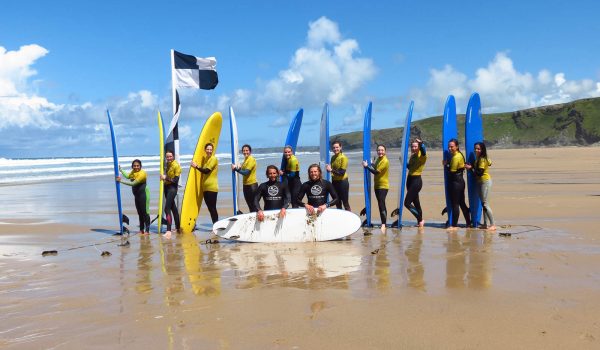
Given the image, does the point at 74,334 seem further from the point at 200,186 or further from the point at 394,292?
the point at 200,186

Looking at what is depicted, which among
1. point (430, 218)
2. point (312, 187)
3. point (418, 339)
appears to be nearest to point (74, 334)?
point (418, 339)

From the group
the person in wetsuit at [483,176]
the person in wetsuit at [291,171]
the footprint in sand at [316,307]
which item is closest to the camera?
the footprint in sand at [316,307]

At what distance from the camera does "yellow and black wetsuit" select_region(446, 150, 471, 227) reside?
778cm

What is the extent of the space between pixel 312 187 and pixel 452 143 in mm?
2436

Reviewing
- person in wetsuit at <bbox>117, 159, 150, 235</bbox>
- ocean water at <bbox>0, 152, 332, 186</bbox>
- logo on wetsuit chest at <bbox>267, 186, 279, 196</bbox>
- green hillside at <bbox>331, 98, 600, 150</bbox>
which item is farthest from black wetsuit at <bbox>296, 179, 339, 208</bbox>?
green hillside at <bbox>331, 98, 600, 150</bbox>

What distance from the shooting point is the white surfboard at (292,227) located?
6904mm

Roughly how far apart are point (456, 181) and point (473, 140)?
0.95m

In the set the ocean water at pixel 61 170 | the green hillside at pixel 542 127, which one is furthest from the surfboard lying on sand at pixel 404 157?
the green hillside at pixel 542 127

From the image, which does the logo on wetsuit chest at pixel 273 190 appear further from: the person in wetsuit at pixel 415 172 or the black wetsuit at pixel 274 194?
the person in wetsuit at pixel 415 172

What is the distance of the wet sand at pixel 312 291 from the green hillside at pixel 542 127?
250 ft

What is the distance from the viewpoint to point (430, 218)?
30.1ft


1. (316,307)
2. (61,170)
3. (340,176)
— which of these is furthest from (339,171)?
(61,170)

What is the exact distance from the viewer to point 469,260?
546 cm

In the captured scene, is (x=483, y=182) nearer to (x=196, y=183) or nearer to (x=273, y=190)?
(x=273, y=190)
